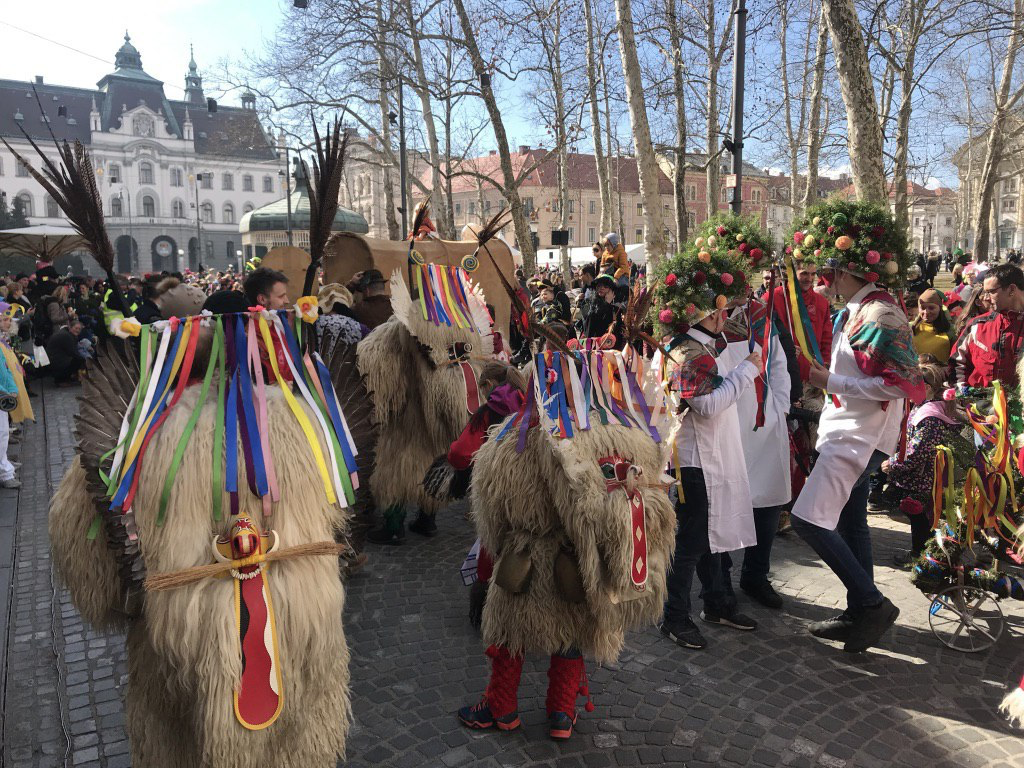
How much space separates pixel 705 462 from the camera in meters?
3.81

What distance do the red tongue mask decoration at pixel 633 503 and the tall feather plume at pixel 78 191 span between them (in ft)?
6.04

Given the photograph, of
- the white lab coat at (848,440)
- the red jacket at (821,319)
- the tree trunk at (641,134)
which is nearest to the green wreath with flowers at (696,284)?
the white lab coat at (848,440)

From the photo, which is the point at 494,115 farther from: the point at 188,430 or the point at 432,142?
the point at 188,430

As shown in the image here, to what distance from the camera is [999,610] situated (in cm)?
408

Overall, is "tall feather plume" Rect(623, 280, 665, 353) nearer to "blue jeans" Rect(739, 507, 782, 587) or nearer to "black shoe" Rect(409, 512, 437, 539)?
"blue jeans" Rect(739, 507, 782, 587)

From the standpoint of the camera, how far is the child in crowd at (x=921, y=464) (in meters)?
4.84

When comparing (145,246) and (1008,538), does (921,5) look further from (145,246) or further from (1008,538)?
(145,246)

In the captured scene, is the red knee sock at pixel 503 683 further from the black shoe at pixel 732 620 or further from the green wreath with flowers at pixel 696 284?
the green wreath with flowers at pixel 696 284

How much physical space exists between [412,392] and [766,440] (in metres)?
2.54

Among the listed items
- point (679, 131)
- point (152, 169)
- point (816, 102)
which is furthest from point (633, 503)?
point (152, 169)

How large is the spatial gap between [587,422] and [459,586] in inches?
92.6

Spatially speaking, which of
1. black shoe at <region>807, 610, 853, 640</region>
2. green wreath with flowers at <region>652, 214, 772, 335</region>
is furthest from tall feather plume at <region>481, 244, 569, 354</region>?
black shoe at <region>807, 610, 853, 640</region>

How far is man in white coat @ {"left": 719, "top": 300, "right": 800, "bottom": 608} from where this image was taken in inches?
168

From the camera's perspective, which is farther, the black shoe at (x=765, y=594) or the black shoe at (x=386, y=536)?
the black shoe at (x=386, y=536)
